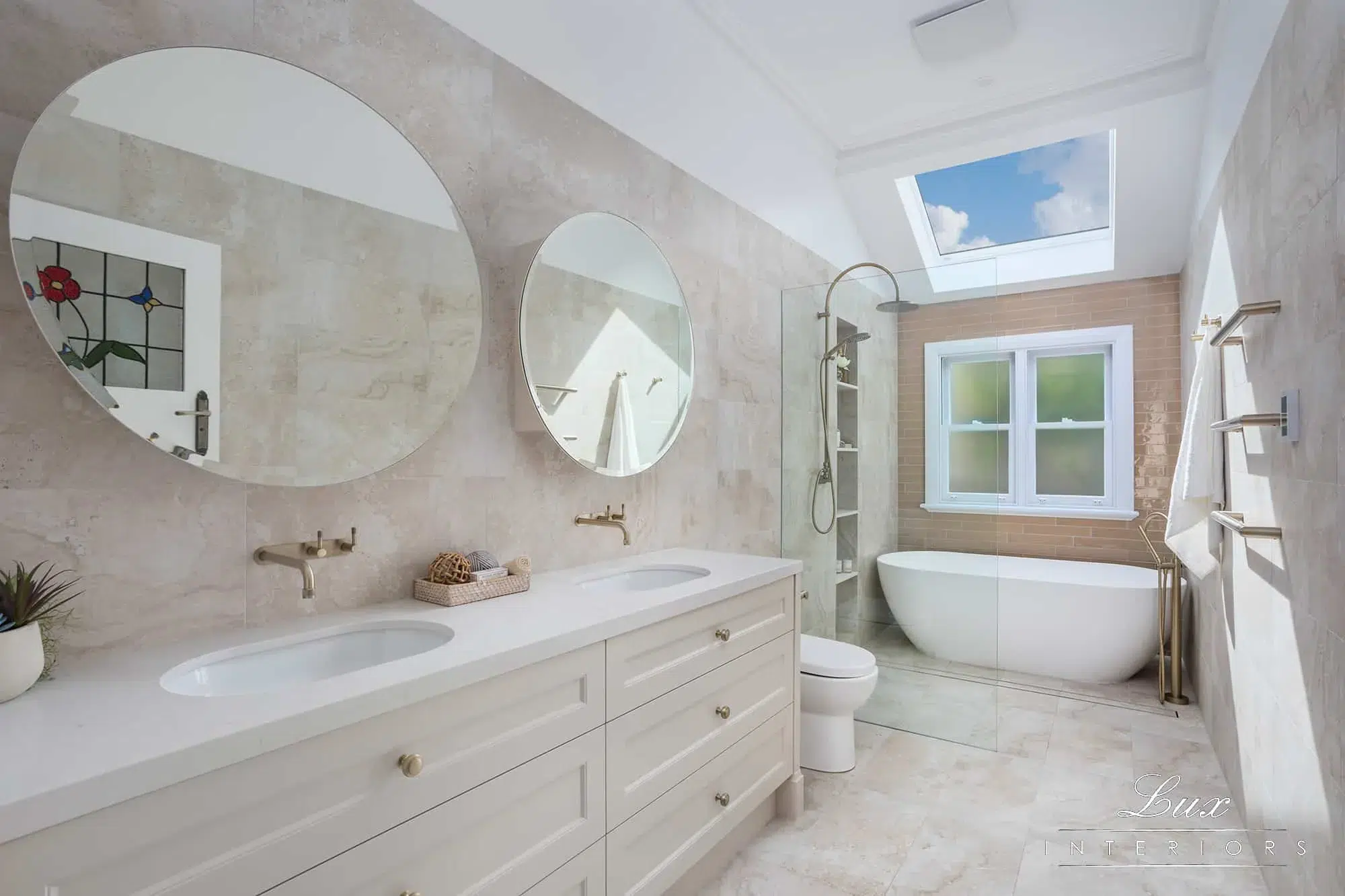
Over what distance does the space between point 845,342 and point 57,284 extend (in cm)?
280

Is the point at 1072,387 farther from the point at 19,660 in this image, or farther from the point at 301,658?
the point at 19,660

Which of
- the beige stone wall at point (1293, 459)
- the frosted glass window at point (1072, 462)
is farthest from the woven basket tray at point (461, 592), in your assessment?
the frosted glass window at point (1072, 462)

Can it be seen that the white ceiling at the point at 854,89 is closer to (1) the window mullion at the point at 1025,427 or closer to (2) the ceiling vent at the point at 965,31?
(2) the ceiling vent at the point at 965,31

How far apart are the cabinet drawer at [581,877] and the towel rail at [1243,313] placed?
2.03 m

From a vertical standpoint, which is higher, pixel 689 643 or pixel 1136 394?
pixel 1136 394

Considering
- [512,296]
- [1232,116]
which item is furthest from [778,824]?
[1232,116]

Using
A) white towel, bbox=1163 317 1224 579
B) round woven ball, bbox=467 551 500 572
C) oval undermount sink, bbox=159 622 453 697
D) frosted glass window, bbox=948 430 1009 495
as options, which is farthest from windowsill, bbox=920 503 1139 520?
oval undermount sink, bbox=159 622 453 697

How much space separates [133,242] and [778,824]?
2.36 meters

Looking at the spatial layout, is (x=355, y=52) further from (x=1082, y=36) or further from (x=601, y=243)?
(x=1082, y=36)

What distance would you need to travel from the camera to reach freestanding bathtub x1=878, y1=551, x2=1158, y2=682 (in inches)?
123

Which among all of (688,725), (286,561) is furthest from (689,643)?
(286,561)

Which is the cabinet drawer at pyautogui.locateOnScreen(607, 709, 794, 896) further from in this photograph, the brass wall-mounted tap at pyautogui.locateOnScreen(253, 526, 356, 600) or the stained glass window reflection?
the stained glass window reflection

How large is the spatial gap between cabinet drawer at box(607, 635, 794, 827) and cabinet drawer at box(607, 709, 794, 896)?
3 centimetres

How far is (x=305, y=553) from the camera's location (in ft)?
4.88
